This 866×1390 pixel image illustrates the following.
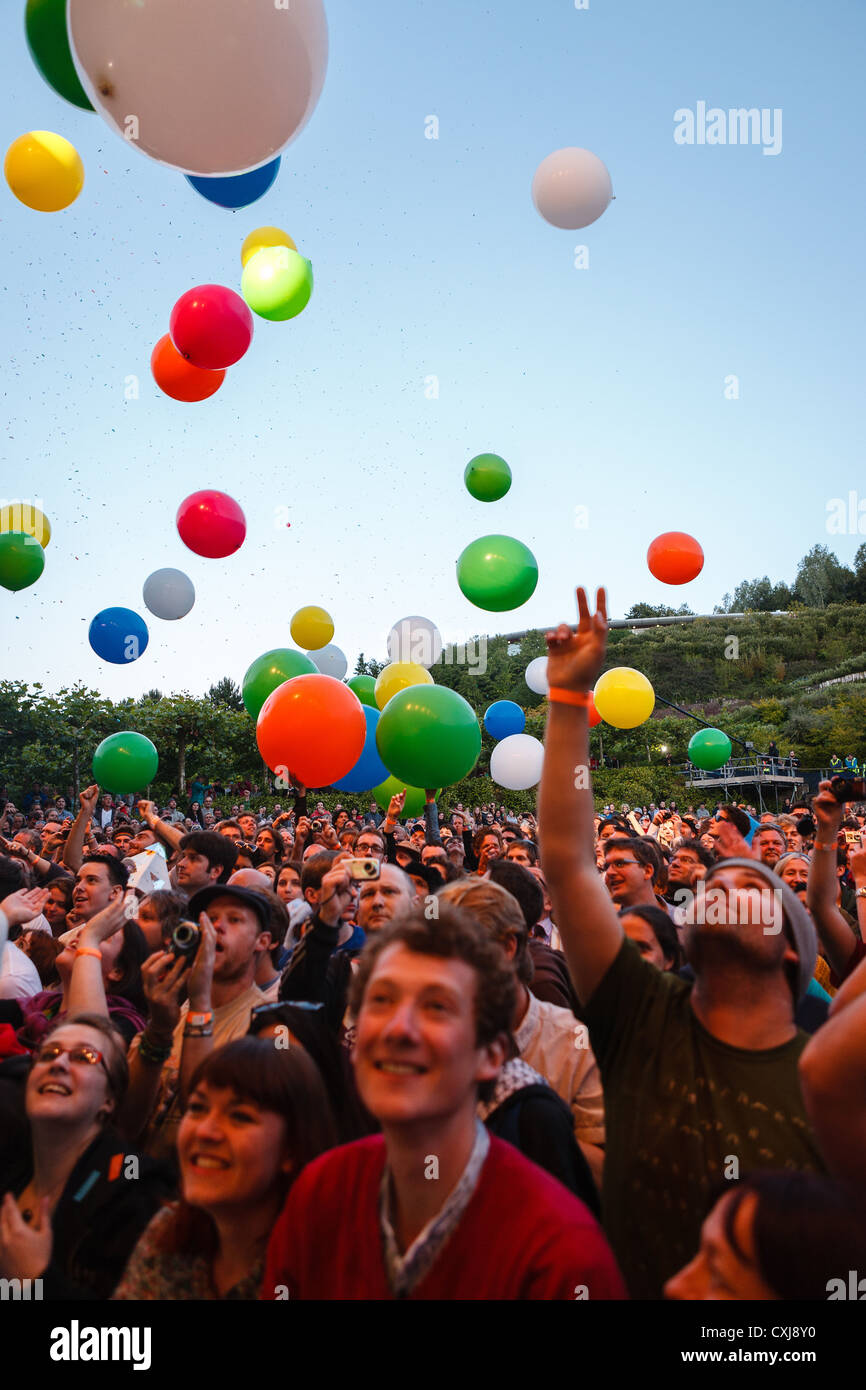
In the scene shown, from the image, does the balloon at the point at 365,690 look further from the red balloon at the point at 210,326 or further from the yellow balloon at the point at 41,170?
the yellow balloon at the point at 41,170

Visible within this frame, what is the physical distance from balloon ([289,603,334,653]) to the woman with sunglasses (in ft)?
18.6

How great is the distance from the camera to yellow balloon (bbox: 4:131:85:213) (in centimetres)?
460

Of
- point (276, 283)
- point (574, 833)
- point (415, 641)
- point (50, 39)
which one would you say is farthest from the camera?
point (415, 641)

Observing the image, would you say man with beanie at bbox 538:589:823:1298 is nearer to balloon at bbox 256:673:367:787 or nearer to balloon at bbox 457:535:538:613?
balloon at bbox 256:673:367:787

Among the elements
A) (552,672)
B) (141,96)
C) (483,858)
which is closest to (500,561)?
(483,858)

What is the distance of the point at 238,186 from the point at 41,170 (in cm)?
123

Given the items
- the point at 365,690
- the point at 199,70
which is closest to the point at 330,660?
the point at 365,690

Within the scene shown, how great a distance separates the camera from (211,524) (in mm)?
5645

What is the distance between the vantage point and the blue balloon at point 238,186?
4.17 meters

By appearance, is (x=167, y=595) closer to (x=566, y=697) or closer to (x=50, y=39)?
(x=50, y=39)

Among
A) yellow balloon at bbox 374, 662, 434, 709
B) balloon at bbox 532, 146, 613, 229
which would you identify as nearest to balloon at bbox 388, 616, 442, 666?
yellow balloon at bbox 374, 662, 434, 709

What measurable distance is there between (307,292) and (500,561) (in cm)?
215

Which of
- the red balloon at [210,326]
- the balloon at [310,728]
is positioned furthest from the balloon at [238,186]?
the balloon at [310,728]

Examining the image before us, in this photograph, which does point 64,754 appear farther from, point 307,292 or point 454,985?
point 454,985
